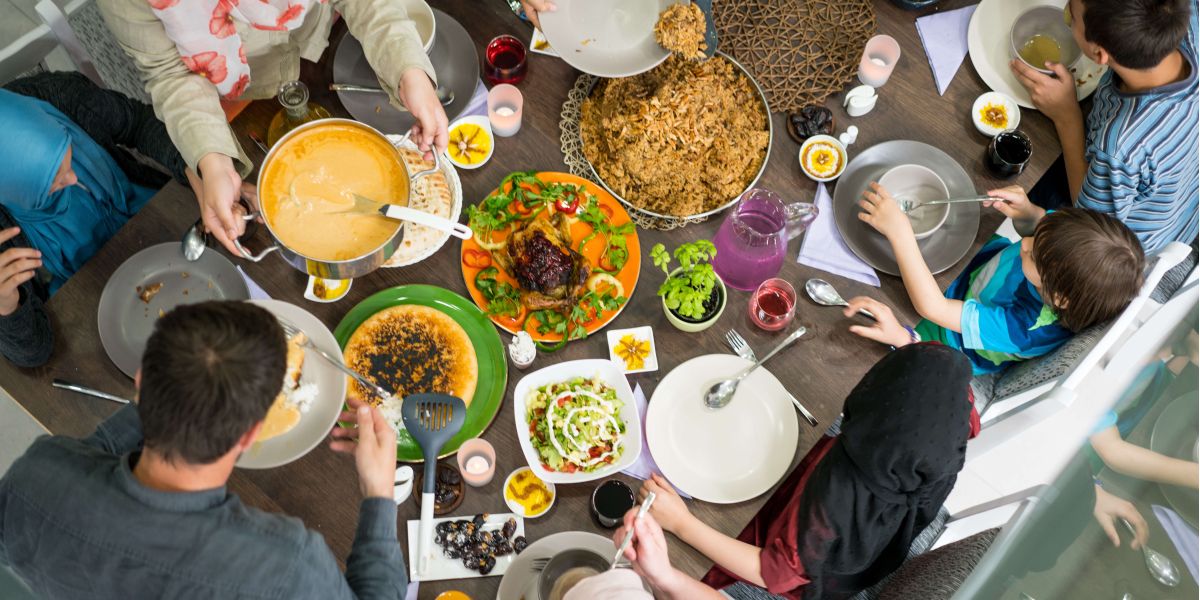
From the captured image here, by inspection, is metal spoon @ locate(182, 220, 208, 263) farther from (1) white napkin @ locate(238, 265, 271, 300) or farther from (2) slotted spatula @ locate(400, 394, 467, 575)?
(2) slotted spatula @ locate(400, 394, 467, 575)

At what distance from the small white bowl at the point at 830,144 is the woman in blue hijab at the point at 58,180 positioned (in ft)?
5.18

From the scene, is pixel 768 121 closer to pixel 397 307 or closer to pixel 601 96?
pixel 601 96

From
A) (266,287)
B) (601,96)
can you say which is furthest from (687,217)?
(266,287)

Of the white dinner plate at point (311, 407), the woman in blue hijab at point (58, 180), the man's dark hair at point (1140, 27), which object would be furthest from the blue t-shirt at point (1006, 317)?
the woman in blue hijab at point (58, 180)

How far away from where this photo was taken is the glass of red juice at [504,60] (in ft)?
6.93

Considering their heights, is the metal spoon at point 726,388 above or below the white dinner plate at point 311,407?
above

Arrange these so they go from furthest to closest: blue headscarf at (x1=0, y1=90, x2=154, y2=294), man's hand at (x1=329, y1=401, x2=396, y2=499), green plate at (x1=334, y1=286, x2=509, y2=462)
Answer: blue headscarf at (x1=0, y1=90, x2=154, y2=294) → green plate at (x1=334, y1=286, x2=509, y2=462) → man's hand at (x1=329, y1=401, x2=396, y2=499)

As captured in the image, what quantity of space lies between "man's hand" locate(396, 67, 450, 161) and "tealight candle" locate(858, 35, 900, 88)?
1.14 metres

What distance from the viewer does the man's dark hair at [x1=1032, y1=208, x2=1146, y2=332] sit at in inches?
69.9

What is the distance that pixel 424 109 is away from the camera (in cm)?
185

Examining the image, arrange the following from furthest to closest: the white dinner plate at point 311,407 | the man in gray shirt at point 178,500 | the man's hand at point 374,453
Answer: the white dinner plate at point 311,407, the man's hand at point 374,453, the man in gray shirt at point 178,500

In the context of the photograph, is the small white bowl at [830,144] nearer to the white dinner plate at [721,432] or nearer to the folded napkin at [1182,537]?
the white dinner plate at [721,432]

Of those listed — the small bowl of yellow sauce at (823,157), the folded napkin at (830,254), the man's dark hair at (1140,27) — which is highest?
the man's dark hair at (1140,27)

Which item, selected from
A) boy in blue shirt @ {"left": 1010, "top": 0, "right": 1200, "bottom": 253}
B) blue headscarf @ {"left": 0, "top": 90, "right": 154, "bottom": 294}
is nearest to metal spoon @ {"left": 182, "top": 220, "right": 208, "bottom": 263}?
blue headscarf @ {"left": 0, "top": 90, "right": 154, "bottom": 294}
